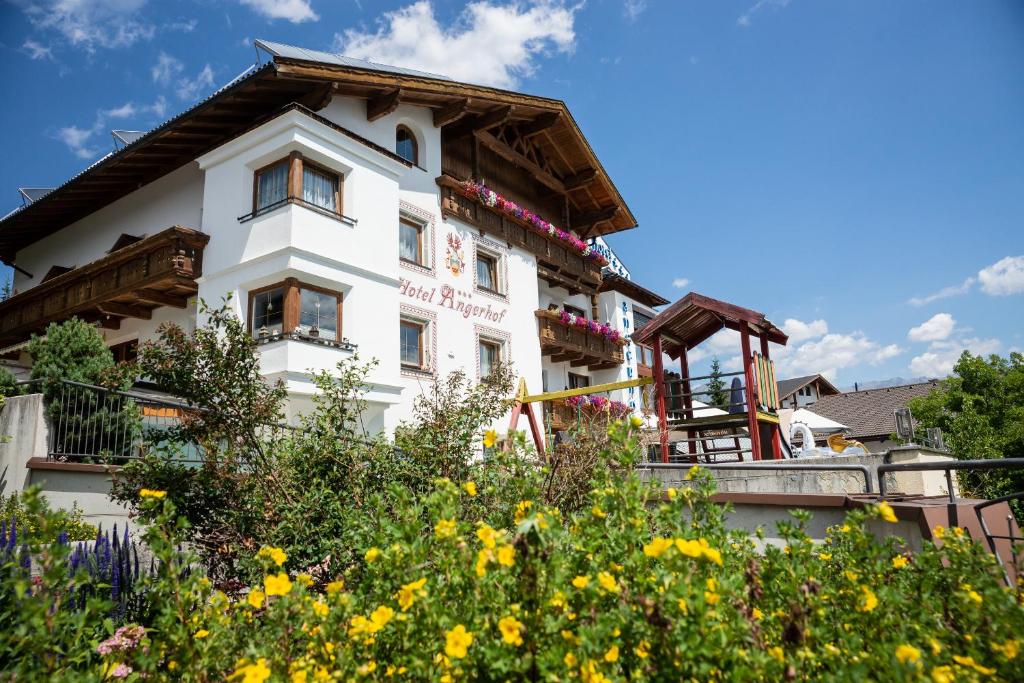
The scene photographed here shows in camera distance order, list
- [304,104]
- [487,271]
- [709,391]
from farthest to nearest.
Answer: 1. [487,271]
2. [304,104]
3. [709,391]

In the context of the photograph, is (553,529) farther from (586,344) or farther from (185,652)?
(586,344)

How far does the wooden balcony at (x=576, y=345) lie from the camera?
2033 centimetres

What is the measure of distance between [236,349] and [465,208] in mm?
13614

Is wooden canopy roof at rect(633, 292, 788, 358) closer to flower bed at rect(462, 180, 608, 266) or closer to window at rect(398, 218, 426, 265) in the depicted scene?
window at rect(398, 218, 426, 265)

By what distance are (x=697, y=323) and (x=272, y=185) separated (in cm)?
933

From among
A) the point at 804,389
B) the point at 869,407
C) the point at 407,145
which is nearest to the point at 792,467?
the point at 407,145

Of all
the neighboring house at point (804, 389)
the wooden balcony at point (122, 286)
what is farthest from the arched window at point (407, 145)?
the neighboring house at point (804, 389)

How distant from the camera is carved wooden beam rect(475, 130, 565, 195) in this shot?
63.9 feet

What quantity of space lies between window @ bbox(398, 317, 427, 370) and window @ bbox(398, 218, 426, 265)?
62.5 inches

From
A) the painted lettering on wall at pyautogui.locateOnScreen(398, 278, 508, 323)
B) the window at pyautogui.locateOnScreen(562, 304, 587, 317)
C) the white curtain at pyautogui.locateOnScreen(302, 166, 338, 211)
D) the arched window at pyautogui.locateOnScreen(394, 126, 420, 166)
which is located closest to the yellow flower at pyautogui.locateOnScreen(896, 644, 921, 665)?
the white curtain at pyautogui.locateOnScreen(302, 166, 338, 211)

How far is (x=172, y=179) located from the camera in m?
15.9

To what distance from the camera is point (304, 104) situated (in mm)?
14297

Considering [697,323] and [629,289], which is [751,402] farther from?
[629,289]

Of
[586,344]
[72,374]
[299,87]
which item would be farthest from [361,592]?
[586,344]
